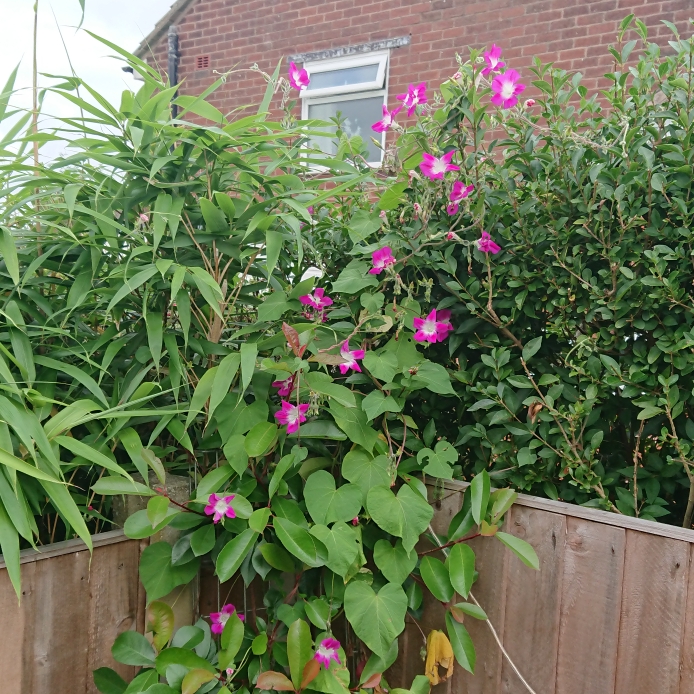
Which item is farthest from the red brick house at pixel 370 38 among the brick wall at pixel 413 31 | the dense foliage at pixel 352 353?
the dense foliage at pixel 352 353

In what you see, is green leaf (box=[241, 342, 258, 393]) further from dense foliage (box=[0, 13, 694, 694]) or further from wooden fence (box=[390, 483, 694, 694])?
wooden fence (box=[390, 483, 694, 694])

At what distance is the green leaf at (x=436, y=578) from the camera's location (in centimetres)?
130

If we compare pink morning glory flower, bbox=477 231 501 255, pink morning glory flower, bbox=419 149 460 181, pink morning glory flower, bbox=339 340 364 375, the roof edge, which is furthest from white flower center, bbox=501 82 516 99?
the roof edge

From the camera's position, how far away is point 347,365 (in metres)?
1.35

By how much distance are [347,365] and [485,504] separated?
1.30 ft

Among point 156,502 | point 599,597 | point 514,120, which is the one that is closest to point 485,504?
point 599,597

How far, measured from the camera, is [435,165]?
136 centimetres

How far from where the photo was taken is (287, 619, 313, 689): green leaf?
123 cm

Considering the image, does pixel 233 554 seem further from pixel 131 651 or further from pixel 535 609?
pixel 535 609

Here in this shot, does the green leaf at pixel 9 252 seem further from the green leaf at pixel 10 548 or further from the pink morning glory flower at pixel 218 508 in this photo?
the pink morning glory flower at pixel 218 508

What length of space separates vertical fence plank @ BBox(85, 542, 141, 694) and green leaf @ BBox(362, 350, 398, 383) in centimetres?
64

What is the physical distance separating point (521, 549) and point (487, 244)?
63cm

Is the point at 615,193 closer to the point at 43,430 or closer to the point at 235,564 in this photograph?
the point at 235,564

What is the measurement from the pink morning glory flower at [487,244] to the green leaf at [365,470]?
495 millimetres
